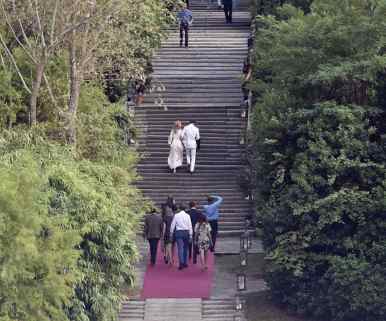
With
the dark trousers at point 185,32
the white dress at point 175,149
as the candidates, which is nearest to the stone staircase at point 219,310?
the white dress at point 175,149

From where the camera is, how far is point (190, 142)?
35.8 m

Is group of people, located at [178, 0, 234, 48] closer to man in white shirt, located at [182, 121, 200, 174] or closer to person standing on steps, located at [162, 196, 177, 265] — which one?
→ man in white shirt, located at [182, 121, 200, 174]

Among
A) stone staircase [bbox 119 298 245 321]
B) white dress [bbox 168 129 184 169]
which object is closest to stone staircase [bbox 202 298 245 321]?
stone staircase [bbox 119 298 245 321]

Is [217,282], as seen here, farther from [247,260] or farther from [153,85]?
[153,85]

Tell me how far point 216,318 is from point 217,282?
2132 mm

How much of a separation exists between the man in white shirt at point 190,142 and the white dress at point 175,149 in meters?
0.19

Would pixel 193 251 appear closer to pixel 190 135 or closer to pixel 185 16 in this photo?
pixel 190 135

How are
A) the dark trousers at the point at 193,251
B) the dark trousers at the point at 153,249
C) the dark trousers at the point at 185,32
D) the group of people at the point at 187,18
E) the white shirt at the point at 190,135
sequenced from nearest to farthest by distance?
the dark trousers at the point at 153,249
the dark trousers at the point at 193,251
the white shirt at the point at 190,135
the group of people at the point at 187,18
the dark trousers at the point at 185,32

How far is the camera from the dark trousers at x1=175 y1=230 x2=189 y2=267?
29531 millimetres

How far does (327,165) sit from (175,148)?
9021mm

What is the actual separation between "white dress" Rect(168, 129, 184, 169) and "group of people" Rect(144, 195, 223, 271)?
4.82m

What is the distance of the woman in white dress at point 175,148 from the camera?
116 ft

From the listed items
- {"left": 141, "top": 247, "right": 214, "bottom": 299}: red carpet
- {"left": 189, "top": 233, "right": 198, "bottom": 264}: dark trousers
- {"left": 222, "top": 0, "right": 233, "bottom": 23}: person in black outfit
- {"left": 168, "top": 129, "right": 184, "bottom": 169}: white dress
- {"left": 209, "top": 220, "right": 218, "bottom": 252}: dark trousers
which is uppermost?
{"left": 222, "top": 0, "right": 233, "bottom": 23}: person in black outfit

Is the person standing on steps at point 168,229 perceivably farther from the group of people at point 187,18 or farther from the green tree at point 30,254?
the group of people at point 187,18
